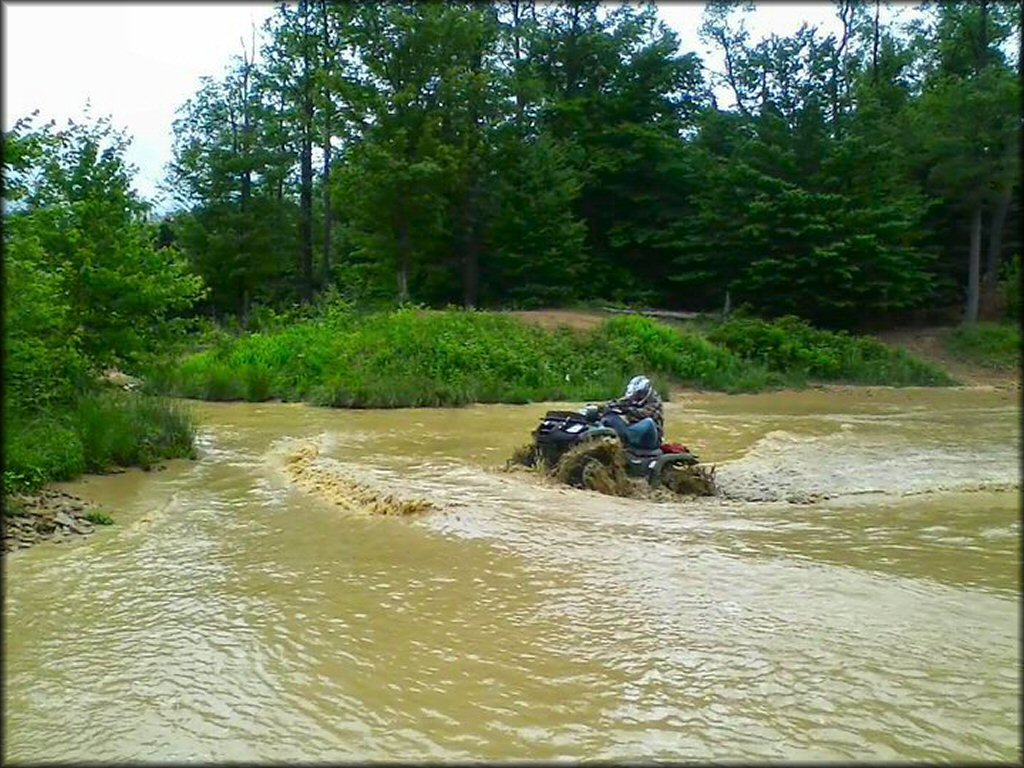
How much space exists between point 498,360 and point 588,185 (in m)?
17.3

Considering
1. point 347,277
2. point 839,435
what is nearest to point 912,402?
point 839,435

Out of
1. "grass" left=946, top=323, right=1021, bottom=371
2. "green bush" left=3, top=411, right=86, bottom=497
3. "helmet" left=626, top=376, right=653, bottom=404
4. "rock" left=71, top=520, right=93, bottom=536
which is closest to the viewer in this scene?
"rock" left=71, top=520, right=93, bottom=536

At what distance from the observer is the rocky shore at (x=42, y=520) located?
9422mm

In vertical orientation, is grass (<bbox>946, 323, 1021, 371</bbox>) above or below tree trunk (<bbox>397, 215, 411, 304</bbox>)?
below

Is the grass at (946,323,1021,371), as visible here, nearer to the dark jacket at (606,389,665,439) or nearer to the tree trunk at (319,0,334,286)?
the dark jacket at (606,389,665,439)

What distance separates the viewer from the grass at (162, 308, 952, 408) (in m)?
25.2

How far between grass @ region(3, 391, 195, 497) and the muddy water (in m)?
0.59

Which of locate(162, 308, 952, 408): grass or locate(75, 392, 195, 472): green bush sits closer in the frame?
locate(75, 392, 195, 472): green bush

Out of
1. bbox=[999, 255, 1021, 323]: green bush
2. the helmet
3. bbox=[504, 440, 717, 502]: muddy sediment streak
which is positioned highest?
bbox=[999, 255, 1021, 323]: green bush

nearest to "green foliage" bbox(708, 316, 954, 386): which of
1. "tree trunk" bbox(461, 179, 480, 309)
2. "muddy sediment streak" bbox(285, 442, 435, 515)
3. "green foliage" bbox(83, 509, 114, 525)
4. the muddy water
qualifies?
"tree trunk" bbox(461, 179, 480, 309)

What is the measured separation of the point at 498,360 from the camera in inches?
1101

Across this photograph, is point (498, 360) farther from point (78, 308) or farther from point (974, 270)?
point (974, 270)

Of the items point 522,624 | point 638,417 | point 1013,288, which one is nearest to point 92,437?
point 638,417

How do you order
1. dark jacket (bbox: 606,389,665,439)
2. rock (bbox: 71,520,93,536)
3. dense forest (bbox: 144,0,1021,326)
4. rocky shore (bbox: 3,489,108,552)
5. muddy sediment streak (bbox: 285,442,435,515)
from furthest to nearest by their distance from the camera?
dense forest (bbox: 144,0,1021,326)
dark jacket (bbox: 606,389,665,439)
muddy sediment streak (bbox: 285,442,435,515)
rock (bbox: 71,520,93,536)
rocky shore (bbox: 3,489,108,552)
